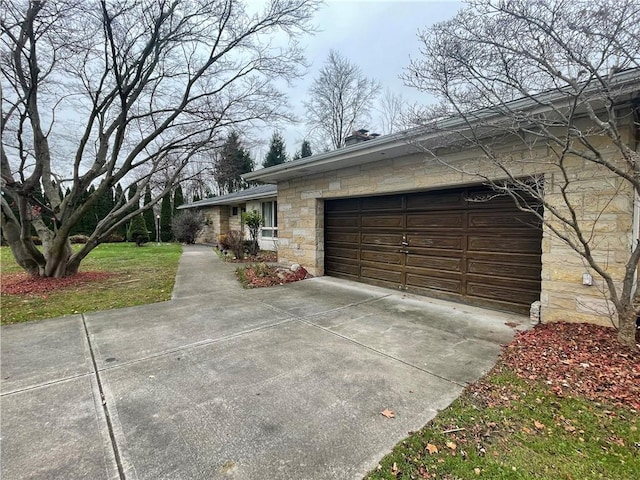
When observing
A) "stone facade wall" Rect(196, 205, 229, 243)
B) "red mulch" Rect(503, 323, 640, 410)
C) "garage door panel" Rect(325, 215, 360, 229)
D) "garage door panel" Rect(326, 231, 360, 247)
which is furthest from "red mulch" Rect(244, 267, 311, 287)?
"stone facade wall" Rect(196, 205, 229, 243)

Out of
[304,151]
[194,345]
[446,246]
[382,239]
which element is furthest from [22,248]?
[304,151]

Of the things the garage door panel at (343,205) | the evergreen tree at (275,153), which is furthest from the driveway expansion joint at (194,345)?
the evergreen tree at (275,153)

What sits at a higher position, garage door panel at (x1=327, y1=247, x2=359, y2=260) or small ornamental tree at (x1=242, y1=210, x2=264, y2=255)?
small ornamental tree at (x1=242, y1=210, x2=264, y2=255)

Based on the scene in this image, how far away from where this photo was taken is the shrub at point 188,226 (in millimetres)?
18734

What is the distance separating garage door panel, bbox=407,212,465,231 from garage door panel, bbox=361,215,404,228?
25 centimetres

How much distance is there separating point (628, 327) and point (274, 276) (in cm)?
638

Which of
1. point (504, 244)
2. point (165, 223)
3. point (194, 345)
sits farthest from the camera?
point (165, 223)

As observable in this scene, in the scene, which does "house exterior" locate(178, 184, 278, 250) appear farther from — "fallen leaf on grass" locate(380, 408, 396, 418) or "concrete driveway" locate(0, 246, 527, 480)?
"fallen leaf on grass" locate(380, 408, 396, 418)

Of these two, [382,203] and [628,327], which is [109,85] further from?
[628,327]

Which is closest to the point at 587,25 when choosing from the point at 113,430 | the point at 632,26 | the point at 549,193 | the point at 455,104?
the point at 632,26

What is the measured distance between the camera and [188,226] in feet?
61.5

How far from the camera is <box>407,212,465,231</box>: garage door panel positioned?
5559 mm

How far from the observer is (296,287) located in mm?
7020

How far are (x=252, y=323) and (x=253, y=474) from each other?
2.76 m
